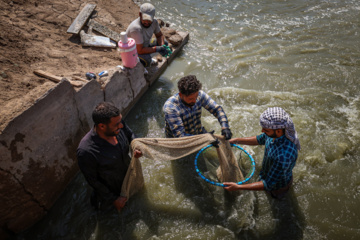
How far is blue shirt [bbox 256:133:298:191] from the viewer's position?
11.4 ft

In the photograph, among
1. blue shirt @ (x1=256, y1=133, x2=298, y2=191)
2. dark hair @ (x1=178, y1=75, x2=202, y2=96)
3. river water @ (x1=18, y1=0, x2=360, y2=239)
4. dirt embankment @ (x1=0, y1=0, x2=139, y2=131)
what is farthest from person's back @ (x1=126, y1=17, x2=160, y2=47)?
blue shirt @ (x1=256, y1=133, x2=298, y2=191)

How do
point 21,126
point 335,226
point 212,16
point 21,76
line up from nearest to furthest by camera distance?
point 21,126, point 335,226, point 21,76, point 212,16

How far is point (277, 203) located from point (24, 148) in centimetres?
439

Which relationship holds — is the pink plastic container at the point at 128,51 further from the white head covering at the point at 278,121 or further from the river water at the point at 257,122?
the white head covering at the point at 278,121

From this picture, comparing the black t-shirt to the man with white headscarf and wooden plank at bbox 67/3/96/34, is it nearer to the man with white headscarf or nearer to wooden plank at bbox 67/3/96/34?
the man with white headscarf

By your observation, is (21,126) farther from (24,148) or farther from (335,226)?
(335,226)

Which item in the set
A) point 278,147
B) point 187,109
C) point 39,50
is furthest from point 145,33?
point 278,147

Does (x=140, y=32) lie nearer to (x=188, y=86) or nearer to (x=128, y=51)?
(x=128, y=51)

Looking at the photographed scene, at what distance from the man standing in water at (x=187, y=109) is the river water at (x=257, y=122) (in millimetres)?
1123

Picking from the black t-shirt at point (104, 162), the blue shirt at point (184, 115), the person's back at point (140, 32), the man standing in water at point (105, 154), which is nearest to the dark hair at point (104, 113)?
the man standing in water at point (105, 154)

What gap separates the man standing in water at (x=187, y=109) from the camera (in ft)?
13.1

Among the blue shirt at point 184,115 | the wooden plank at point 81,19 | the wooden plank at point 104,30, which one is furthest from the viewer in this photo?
the wooden plank at point 104,30

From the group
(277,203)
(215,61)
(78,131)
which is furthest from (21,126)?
(215,61)

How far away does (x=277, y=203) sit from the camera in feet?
14.6
